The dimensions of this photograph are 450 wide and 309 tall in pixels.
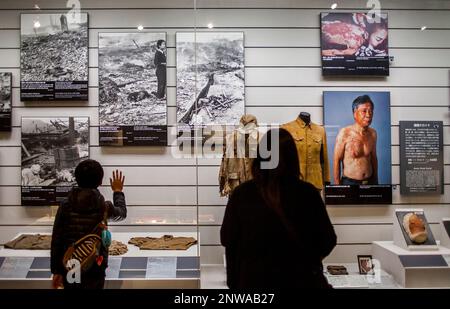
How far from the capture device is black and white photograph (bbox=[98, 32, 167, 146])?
219 cm

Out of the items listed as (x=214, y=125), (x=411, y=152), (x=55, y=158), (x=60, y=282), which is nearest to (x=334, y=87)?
(x=411, y=152)

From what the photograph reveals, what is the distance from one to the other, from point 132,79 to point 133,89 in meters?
0.06

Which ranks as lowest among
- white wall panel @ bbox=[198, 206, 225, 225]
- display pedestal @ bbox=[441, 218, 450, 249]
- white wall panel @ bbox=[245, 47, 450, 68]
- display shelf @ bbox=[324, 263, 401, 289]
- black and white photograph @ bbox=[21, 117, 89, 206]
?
display shelf @ bbox=[324, 263, 401, 289]

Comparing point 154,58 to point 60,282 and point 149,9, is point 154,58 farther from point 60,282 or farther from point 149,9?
point 60,282

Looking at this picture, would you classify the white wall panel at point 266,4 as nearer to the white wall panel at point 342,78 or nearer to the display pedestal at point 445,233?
the white wall panel at point 342,78

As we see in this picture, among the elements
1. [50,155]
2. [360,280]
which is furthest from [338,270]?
[50,155]

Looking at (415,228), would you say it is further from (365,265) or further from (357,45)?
(357,45)

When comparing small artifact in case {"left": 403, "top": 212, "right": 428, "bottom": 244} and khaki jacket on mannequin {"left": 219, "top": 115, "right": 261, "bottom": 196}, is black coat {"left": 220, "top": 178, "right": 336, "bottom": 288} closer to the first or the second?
khaki jacket on mannequin {"left": 219, "top": 115, "right": 261, "bottom": 196}

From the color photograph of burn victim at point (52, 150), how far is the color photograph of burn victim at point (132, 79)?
0.19 metres

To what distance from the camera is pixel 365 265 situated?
2031mm

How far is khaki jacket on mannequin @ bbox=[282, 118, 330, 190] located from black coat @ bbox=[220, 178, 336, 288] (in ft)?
1.41

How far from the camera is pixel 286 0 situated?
2.18m

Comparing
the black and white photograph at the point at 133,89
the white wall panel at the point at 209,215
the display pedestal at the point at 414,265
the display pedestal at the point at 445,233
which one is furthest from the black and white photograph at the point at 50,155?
the display pedestal at the point at 445,233

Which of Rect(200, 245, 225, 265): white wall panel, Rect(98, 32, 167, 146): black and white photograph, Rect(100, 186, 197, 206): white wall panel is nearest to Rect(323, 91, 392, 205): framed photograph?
Rect(200, 245, 225, 265): white wall panel
